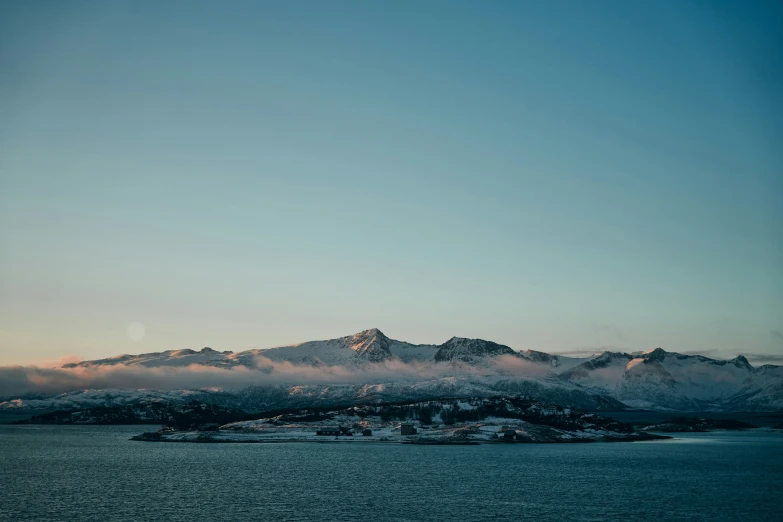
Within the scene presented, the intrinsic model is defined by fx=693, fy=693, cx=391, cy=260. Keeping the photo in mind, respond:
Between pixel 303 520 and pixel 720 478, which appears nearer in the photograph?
pixel 303 520

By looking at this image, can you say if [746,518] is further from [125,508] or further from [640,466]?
[125,508]

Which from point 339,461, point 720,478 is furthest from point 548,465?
point 339,461

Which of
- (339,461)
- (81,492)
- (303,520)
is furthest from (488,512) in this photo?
(339,461)

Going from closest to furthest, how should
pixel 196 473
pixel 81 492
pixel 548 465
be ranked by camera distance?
pixel 81 492 → pixel 196 473 → pixel 548 465

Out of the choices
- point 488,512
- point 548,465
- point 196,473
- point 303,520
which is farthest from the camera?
point 548,465

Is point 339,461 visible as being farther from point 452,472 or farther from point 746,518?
point 746,518

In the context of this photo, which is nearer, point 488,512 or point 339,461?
point 488,512
